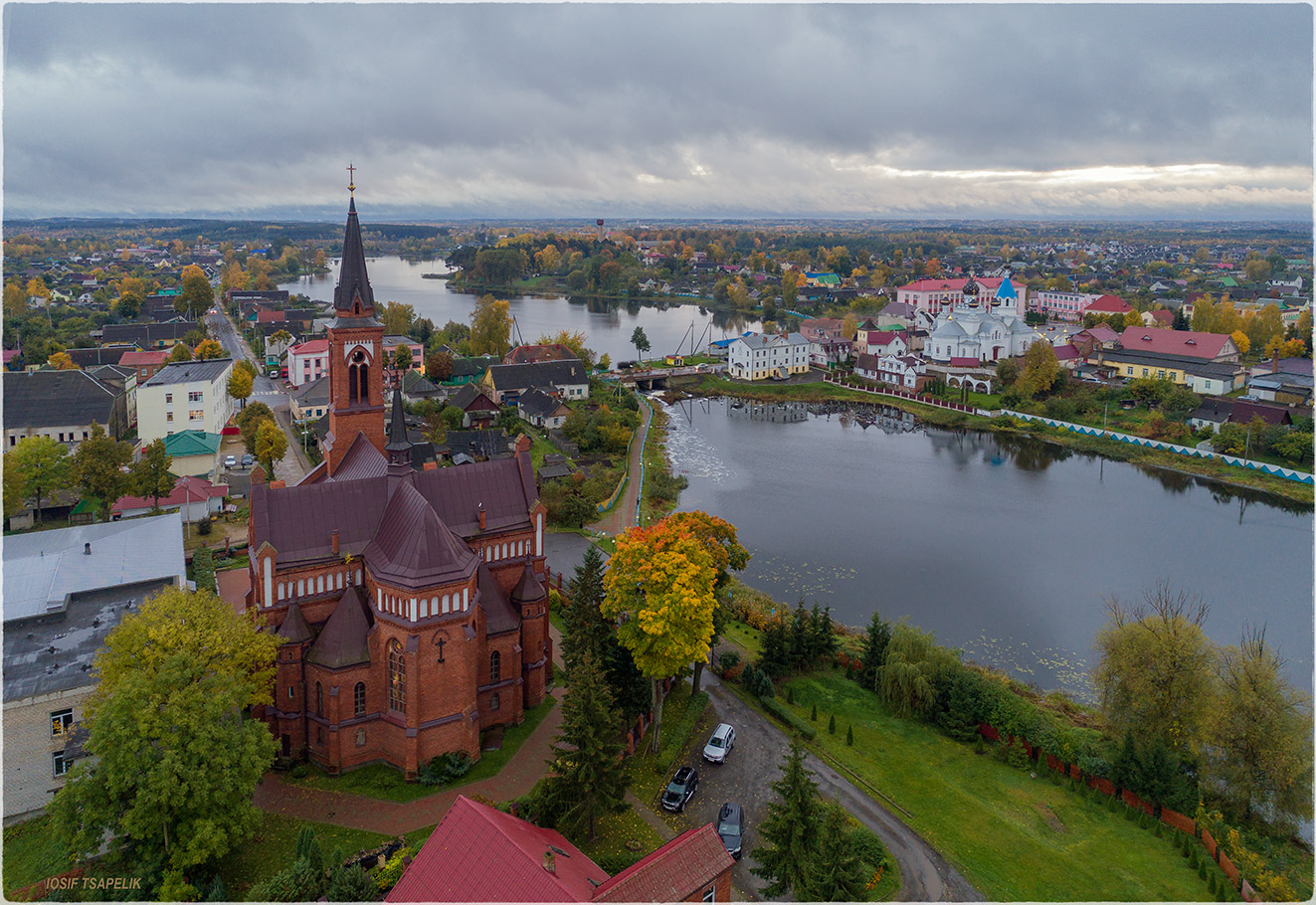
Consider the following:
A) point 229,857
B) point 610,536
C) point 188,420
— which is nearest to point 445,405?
point 188,420

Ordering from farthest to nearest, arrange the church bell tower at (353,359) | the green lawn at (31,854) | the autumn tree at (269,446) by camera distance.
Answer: the autumn tree at (269,446)
the church bell tower at (353,359)
the green lawn at (31,854)

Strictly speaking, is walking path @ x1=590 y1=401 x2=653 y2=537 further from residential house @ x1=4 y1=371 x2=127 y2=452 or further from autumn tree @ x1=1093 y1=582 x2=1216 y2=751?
residential house @ x1=4 y1=371 x2=127 y2=452

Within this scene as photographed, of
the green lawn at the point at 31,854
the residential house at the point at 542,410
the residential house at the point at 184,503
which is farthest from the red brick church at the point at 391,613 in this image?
the residential house at the point at 542,410

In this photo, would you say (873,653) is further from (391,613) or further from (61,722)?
(61,722)

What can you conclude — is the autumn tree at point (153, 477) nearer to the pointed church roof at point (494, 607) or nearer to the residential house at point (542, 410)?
the pointed church roof at point (494, 607)

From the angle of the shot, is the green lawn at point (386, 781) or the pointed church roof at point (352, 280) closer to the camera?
the green lawn at point (386, 781)

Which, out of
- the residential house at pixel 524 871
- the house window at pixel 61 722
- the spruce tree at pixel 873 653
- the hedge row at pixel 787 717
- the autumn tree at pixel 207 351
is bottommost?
the hedge row at pixel 787 717
